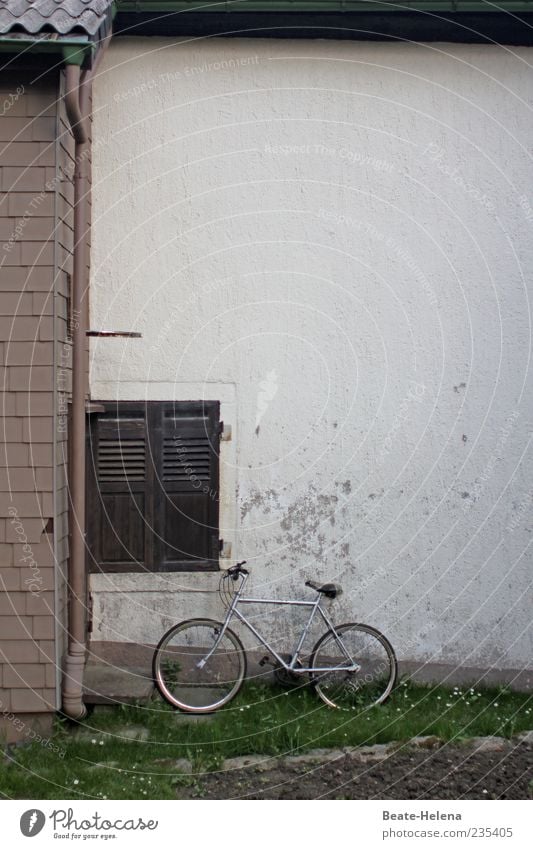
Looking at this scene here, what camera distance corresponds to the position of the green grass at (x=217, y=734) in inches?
207

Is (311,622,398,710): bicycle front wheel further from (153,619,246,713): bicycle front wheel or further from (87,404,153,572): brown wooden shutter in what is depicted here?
(87,404,153,572): brown wooden shutter

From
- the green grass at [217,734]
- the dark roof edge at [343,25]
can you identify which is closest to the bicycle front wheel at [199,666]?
the green grass at [217,734]

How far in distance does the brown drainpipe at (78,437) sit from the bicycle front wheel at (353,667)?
60.4 inches

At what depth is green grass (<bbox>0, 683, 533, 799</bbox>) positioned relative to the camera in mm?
5254

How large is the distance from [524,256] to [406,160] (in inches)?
Result: 41.3

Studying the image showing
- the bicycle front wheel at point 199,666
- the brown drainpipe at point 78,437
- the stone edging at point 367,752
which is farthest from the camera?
the bicycle front wheel at point 199,666

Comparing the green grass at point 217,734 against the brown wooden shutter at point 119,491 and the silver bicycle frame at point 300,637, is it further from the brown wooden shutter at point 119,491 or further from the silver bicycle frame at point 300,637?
the brown wooden shutter at point 119,491

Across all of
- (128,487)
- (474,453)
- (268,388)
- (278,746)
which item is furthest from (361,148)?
(278,746)

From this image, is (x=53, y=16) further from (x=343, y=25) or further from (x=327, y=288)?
(x=327, y=288)

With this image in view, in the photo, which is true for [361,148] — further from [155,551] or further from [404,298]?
[155,551]

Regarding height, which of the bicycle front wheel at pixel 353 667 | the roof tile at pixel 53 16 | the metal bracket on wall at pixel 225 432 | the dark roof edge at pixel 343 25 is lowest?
the bicycle front wheel at pixel 353 667
